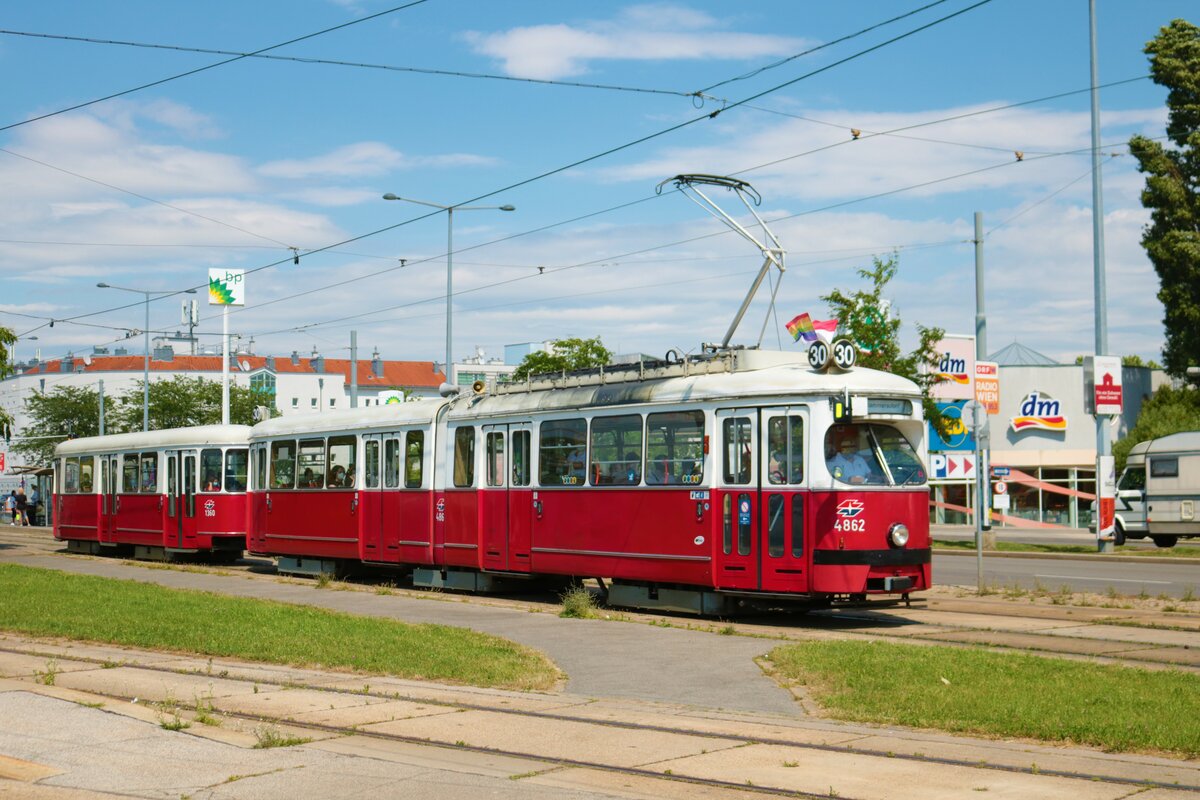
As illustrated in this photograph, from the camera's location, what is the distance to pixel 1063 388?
57.2 m

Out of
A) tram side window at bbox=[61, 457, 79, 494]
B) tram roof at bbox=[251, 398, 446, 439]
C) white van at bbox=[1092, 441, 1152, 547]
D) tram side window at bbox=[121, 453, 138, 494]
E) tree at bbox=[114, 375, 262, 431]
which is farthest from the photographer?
tree at bbox=[114, 375, 262, 431]

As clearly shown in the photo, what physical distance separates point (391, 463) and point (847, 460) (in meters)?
9.94

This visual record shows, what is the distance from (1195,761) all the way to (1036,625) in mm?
8150

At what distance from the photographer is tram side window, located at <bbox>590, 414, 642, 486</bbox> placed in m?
18.4

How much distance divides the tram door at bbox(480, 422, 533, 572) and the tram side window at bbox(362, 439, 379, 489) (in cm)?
339

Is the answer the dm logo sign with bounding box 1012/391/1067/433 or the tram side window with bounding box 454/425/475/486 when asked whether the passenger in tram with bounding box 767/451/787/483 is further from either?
the dm logo sign with bounding box 1012/391/1067/433

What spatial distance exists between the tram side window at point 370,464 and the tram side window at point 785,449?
962cm

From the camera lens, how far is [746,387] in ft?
55.1

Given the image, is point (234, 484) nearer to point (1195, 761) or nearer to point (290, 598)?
point (290, 598)

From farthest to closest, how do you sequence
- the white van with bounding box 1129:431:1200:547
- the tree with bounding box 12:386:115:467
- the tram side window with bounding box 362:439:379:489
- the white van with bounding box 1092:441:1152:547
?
1. the tree with bounding box 12:386:115:467
2. the white van with bounding box 1092:441:1152:547
3. the white van with bounding box 1129:431:1200:547
4. the tram side window with bounding box 362:439:379:489

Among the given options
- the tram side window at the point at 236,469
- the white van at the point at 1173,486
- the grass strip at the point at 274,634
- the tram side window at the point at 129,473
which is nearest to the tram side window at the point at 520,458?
the grass strip at the point at 274,634

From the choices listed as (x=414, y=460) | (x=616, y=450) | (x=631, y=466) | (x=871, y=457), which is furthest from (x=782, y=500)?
(x=414, y=460)

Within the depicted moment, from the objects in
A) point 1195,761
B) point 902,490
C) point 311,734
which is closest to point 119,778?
point 311,734

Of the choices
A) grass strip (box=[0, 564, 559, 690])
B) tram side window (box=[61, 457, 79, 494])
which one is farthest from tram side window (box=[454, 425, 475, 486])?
tram side window (box=[61, 457, 79, 494])
